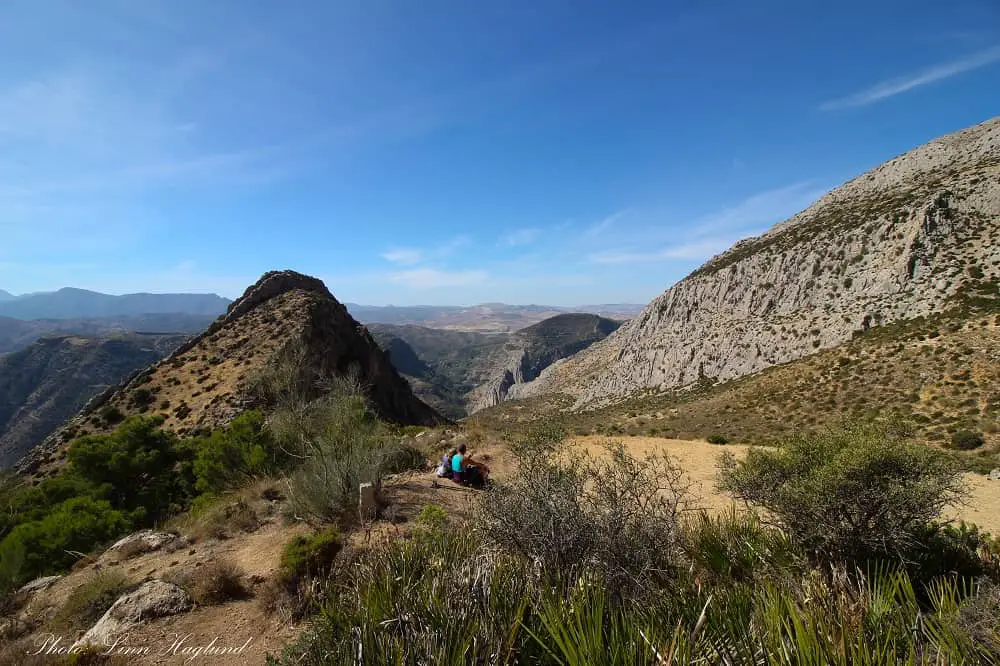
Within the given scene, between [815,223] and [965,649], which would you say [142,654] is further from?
[815,223]

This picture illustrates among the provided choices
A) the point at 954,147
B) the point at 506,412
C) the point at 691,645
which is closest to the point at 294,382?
the point at 691,645

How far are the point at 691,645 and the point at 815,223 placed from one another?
63910 millimetres

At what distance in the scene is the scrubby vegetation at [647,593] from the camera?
8.00 feet

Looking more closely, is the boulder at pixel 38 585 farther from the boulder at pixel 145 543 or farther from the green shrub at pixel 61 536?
the boulder at pixel 145 543

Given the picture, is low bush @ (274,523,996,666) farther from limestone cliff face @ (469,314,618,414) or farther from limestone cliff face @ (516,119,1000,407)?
limestone cliff face @ (469,314,618,414)

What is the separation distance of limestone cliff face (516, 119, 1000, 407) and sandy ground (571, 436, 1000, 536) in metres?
24.6

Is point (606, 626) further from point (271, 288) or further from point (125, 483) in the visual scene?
point (271, 288)

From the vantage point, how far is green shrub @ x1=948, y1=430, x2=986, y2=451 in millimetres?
15430

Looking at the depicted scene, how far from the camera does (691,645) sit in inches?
94.3

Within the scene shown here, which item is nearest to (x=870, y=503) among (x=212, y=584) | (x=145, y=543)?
(x=212, y=584)

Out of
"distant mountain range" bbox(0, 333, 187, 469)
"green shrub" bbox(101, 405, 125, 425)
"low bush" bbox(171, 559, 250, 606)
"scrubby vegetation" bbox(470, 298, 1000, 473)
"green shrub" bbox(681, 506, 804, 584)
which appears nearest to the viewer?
"green shrub" bbox(681, 506, 804, 584)

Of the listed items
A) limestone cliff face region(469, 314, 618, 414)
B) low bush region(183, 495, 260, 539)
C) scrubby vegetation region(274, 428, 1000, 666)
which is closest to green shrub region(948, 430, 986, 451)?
scrubby vegetation region(274, 428, 1000, 666)

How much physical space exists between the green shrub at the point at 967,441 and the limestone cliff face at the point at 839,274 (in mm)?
20247

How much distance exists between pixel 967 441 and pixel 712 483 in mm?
10699
